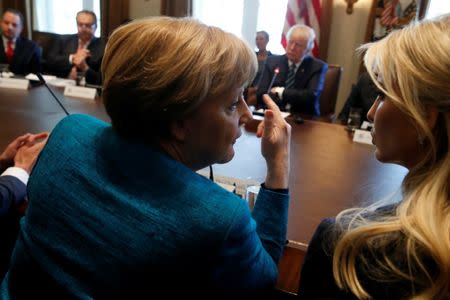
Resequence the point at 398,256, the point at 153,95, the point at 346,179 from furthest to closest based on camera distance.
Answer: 1. the point at 346,179
2. the point at 153,95
3. the point at 398,256

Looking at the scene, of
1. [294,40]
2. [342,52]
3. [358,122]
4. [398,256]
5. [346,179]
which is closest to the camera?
[398,256]

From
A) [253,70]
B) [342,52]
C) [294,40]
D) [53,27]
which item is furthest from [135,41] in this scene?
[53,27]

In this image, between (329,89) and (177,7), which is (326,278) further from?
(177,7)

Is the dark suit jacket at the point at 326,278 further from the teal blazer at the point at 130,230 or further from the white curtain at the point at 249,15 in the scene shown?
the white curtain at the point at 249,15

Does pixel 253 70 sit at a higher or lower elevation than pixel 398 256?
higher

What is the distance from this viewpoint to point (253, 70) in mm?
809

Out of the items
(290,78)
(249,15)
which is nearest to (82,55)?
(290,78)

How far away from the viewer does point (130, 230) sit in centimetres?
67

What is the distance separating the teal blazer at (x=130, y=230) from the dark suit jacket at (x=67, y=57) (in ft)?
8.06

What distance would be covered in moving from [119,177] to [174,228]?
0.14 metres

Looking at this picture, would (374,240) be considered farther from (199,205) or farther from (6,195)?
(6,195)

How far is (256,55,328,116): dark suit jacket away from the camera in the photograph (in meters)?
2.99

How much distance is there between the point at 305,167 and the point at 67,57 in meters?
2.91

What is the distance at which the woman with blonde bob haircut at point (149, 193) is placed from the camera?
0.67 metres
